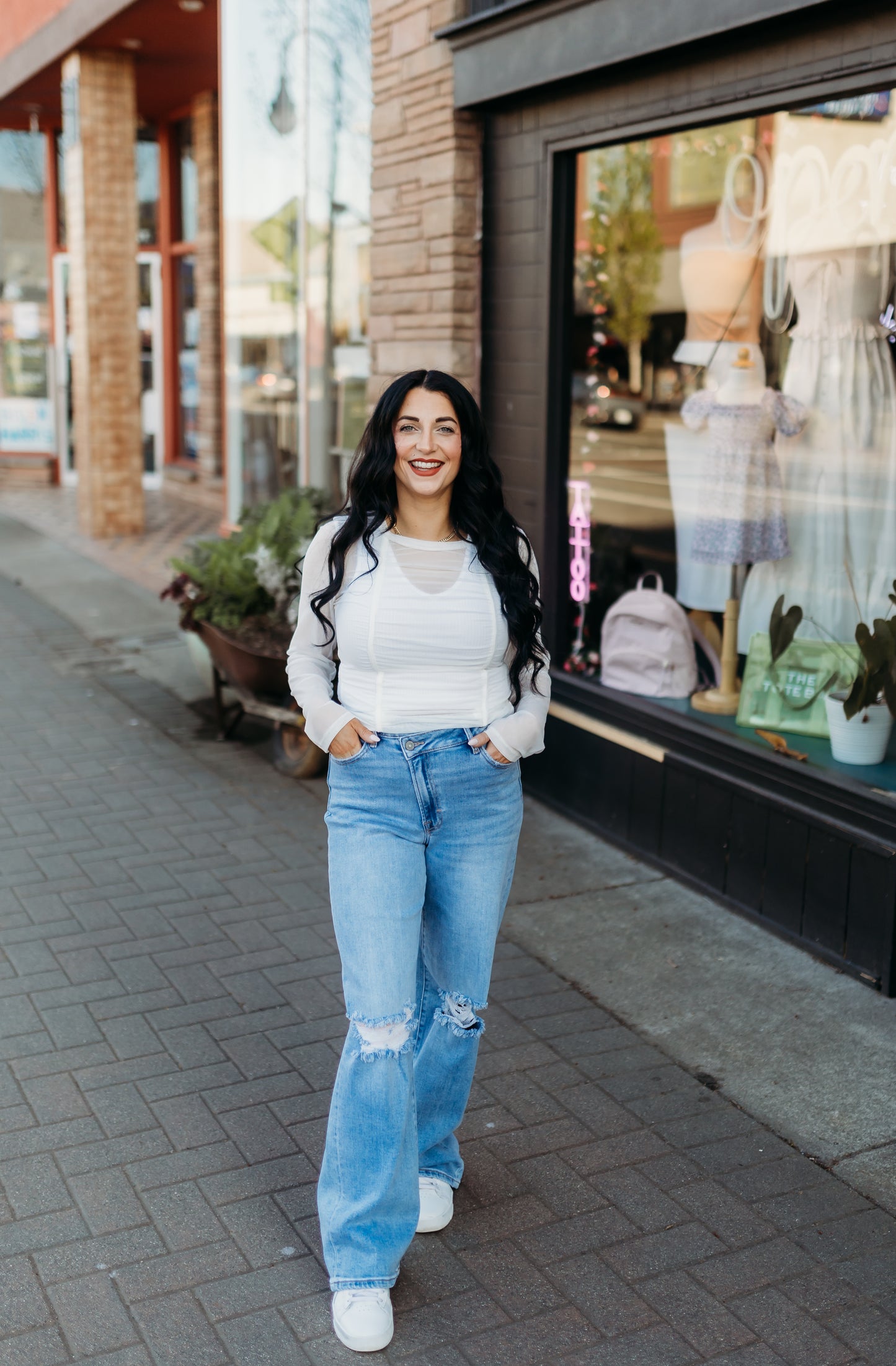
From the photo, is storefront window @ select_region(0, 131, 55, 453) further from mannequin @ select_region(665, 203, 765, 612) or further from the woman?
the woman

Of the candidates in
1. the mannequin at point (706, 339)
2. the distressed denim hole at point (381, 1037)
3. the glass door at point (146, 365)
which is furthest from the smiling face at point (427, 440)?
the glass door at point (146, 365)

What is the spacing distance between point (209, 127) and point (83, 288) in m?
3.46

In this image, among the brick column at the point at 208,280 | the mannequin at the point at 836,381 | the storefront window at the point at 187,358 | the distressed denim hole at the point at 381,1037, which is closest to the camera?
the distressed denim hole at the point at 381,1037

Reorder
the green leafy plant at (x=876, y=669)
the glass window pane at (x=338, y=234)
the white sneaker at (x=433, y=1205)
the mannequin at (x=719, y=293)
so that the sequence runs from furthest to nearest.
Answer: the glass window pane at (x=338, y=234)
the mannequin at (x=719, y=293)
the green leafy plant at (x=876, y=669)
the white sneaker at (x=433, y=1205)

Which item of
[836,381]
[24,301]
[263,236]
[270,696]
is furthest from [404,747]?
[24,301]

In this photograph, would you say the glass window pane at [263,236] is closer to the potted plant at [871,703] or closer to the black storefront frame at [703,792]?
the black storefront frame at [703,792]

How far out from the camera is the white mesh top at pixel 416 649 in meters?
2.83

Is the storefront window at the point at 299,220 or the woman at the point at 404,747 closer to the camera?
the woman at the point at 404,747

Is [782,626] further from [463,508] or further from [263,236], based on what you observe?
[263,236]

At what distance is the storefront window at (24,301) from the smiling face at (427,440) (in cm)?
1575

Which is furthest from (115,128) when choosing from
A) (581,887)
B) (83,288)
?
(581,887)

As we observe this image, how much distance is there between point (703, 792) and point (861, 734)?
2.08 feet

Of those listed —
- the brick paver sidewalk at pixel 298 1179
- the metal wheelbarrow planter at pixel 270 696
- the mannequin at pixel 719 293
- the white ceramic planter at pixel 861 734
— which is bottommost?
the brick paver sidewalk at pixel 298 1179

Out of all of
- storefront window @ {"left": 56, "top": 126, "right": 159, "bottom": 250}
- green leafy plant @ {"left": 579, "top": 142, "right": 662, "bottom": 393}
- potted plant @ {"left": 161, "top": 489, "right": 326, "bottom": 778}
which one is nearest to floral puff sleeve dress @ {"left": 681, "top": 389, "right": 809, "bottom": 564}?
green leafy plant @ {"left": 579, "top": 142, "right": 662, "bottom": 393}
